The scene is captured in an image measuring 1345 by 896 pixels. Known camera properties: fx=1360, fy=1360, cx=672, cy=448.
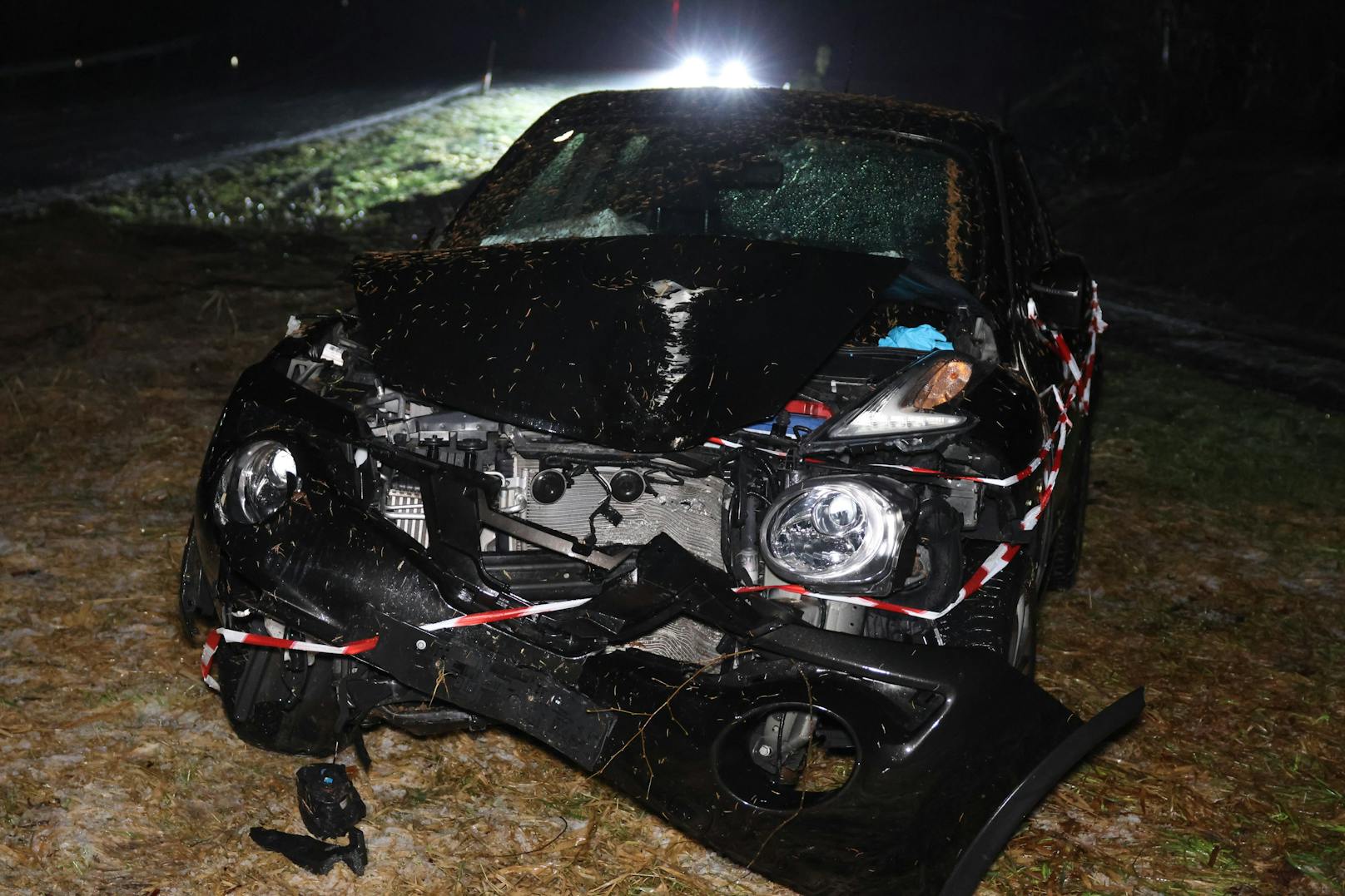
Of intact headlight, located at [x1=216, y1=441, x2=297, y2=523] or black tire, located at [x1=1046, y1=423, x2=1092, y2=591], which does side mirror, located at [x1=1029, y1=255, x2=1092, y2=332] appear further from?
intact headlight, located at [x1=216, y1=441, x2=297, y2=523]

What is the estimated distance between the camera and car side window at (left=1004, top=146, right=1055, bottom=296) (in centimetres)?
457

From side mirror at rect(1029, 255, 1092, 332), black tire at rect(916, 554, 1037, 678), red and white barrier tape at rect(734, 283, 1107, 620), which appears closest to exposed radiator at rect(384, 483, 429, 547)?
red and white barrier tape at rect(734, 283, 1107, 620)

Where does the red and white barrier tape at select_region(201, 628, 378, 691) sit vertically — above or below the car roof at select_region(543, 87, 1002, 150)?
below

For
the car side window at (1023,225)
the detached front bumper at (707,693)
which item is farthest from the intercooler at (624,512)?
the car side window at (1023,225)

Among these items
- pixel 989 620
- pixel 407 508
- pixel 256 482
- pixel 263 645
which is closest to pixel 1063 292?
pixel 989 620

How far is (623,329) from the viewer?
351cm

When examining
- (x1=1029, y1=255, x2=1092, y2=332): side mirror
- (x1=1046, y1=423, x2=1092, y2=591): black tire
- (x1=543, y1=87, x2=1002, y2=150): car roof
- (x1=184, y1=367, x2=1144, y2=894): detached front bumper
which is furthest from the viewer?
(x1=1046, y1=423, x2=1092, y2=591): black tire

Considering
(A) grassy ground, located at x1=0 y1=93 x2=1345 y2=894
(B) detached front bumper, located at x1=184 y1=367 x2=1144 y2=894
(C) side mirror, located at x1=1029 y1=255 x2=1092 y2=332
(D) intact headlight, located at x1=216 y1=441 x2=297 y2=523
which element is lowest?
(A) grassy ground, located at x1=0 y1=93 x2=1345 y2=894

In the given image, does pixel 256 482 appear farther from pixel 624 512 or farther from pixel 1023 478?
pixel 1023 478

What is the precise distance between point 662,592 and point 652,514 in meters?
0.38

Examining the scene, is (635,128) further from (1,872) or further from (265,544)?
(1,872)

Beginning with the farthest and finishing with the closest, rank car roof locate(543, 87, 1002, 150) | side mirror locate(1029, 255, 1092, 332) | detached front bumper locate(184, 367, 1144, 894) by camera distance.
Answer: car roof locate(543, 87, 1002, 150) < side mirror locate(1029, 255, 1092, 332) < detached front bumper locate(184, 367, 1144, 894)

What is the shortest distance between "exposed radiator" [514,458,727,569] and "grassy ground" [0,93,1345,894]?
83cm

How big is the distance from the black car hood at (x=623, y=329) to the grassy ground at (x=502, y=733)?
1.13 meters
